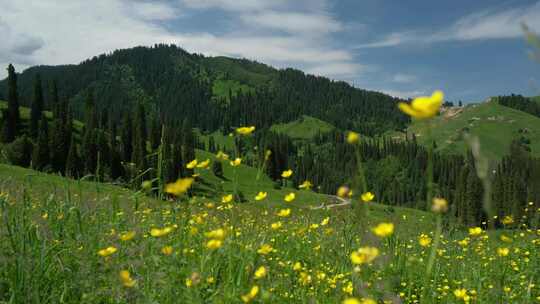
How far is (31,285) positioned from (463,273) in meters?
5.03

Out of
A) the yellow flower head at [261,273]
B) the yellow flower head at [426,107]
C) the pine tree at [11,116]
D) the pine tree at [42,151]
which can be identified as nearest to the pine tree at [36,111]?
the pine tree at [11,116]

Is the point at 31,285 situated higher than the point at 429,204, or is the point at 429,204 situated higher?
the point at 429,204

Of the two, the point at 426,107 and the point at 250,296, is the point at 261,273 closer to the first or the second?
the point at 250,296

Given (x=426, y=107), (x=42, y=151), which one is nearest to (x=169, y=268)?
(x=426, y=107)

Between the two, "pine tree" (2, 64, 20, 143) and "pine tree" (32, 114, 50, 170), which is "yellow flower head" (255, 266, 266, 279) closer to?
"pine tree" (32, 114, 50, 170)

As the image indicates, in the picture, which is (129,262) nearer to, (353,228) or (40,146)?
(353,228)

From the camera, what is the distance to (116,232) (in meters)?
5.12

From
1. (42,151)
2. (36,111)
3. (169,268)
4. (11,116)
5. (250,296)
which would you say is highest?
(36,111)

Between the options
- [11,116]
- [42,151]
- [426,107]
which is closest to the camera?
[426,107]

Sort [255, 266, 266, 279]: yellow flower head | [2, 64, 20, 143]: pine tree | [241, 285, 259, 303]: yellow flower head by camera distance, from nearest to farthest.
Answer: [241, 285, 259, 303]: yellow flower head, [255, 266, 266, 279]: yellow flower head, [2, 64, 20, 143]: pine tree

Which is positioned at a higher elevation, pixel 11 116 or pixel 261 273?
pixel 11 116

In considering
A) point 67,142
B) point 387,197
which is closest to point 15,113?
point 67,142

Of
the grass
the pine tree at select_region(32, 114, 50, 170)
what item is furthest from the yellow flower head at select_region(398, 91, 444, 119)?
the pine tree at select_region(32, 114, 50, 170)

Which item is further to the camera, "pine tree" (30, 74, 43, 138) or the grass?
"pine tree" (30, 74, 43, 138)
